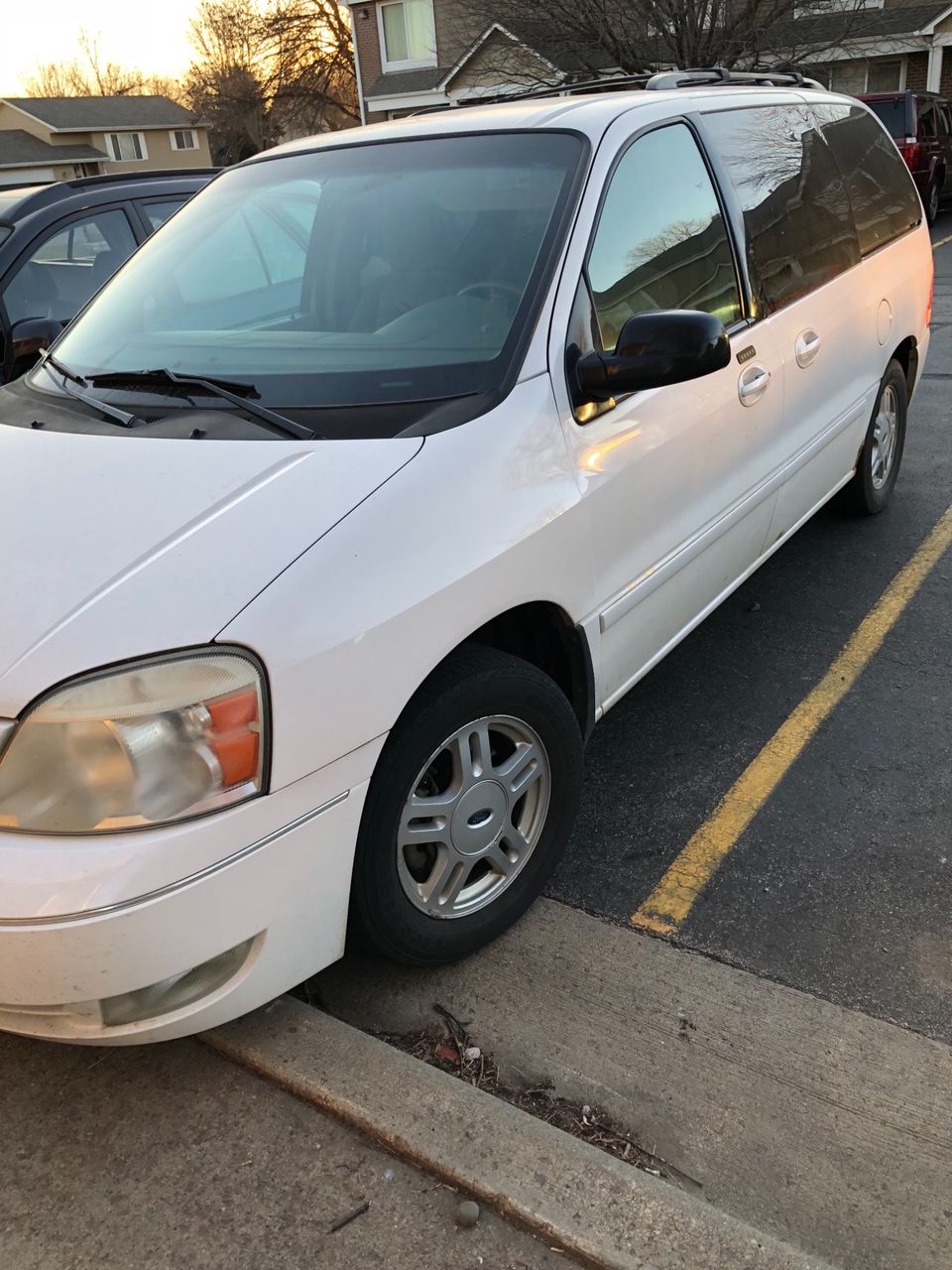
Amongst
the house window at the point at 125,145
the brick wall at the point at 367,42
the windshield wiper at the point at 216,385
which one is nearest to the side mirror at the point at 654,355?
the windshield wiper at the point at 216,385

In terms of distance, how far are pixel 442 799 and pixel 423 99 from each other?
108 feet

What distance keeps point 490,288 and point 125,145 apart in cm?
6355

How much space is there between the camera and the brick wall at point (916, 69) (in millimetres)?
25625

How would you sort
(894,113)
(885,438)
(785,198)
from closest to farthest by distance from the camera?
(785,198), (885,438), (894,113)

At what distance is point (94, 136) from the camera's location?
5681cm

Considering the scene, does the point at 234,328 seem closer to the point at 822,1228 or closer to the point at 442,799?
the point at 442,799

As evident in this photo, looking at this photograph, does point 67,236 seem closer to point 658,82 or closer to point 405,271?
point 658,82

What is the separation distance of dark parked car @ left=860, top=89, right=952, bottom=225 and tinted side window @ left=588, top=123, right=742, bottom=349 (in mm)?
14676

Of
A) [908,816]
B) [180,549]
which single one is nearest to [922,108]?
[908,816]

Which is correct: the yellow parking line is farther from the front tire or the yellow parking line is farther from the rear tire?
the rear tire

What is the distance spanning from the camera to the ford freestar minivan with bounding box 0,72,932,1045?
75.5 inches

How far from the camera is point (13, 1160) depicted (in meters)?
2.18

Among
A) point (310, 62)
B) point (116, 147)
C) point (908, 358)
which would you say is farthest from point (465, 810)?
point (116, 147)

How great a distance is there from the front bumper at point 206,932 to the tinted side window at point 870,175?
3.61 metres
